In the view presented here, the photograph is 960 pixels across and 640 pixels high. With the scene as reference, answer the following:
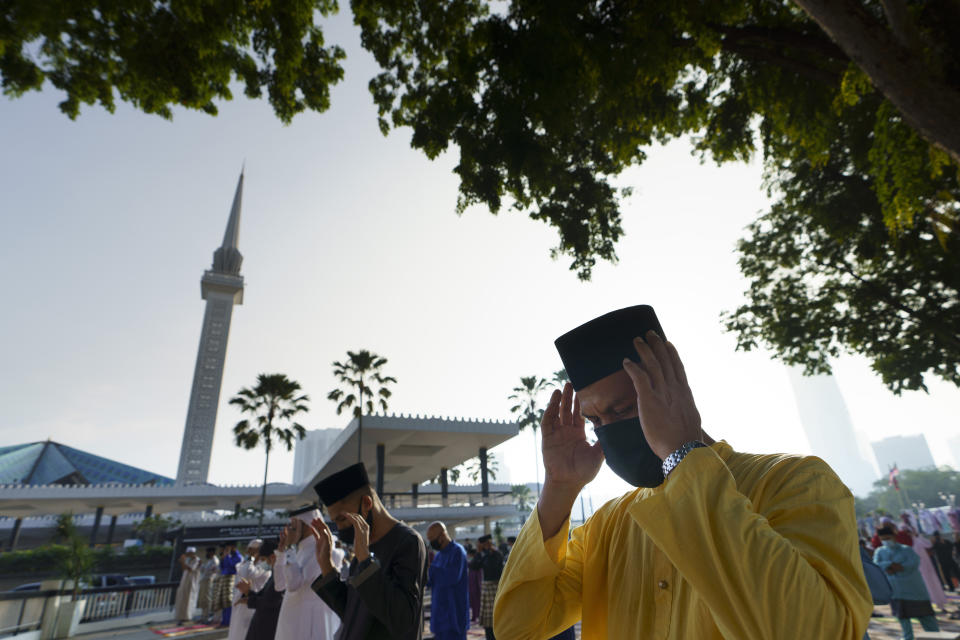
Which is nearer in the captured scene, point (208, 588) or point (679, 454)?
point (679, 454)

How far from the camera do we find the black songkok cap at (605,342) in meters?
1.57

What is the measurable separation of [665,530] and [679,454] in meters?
0.17

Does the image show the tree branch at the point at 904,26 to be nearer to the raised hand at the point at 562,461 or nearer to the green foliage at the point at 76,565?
the raised hand at the point at 562,461

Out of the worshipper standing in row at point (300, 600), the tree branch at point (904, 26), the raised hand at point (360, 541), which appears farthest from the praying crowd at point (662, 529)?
the tree branch at point (904, 26)

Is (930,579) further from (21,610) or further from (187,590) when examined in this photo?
(21,610)

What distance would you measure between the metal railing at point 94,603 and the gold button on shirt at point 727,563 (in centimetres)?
1458

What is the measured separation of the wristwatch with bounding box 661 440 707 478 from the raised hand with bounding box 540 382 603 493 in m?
0.40

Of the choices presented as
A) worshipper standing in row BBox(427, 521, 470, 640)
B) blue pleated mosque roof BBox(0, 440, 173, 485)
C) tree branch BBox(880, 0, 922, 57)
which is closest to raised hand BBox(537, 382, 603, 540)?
tree branch BBox(880, 0, 922, 57)

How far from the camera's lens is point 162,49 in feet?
21.4

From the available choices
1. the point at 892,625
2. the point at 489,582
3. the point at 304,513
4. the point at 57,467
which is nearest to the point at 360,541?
the point at 304,513

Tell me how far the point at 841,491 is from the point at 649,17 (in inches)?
283

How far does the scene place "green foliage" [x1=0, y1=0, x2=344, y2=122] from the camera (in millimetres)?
6121

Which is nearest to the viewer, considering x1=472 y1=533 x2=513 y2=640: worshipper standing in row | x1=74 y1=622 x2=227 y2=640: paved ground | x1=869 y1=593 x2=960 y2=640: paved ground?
x1=869 y1=593 x2=960 y2=640: paved ground

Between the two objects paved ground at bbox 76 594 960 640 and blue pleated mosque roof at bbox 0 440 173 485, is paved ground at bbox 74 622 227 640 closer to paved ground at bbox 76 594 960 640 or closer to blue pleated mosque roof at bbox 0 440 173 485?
paved ground at bbox 76 594 960 640
